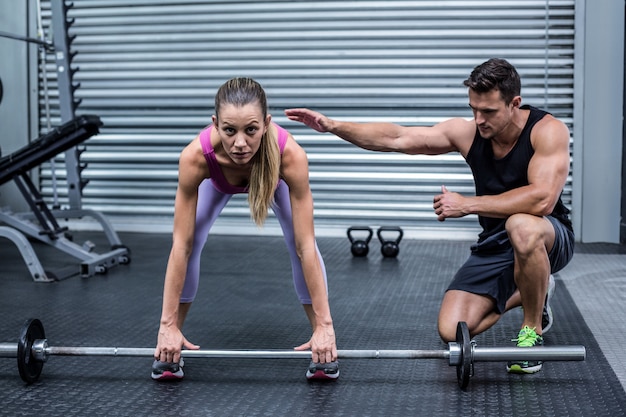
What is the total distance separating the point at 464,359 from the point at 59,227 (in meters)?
2.92

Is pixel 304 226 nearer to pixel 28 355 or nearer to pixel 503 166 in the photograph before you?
pixel 503 166

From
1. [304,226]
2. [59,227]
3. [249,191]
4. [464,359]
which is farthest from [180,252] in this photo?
[59,227]

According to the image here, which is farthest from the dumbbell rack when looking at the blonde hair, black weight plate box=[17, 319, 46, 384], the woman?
the blonde hair

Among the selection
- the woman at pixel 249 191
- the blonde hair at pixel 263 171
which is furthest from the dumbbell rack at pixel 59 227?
the blonde hair at pixel 263 171

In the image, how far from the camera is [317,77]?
6.22 metres

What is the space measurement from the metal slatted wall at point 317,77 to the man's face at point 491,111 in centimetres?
323

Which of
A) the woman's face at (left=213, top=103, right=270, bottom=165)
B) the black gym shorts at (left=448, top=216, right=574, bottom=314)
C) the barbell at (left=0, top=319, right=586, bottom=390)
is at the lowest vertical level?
the barbell at (left=0, top=319, right=586, bottom=390)

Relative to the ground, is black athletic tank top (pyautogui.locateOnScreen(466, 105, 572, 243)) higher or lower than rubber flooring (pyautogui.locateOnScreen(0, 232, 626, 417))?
higher

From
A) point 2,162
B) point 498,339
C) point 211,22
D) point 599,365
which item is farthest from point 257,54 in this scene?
point 599,365

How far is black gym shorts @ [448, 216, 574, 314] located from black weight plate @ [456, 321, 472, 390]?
52 cm

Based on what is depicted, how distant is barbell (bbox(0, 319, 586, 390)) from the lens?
8.12 ft

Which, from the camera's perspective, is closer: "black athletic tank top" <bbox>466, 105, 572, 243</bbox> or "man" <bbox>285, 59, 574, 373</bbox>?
"man" <bbox>285, 59, 574, 373</bbox>

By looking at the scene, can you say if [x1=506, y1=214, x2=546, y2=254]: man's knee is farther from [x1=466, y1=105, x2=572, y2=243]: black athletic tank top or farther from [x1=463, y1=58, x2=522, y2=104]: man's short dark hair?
[x1=463, y1=58, x2=522, y2=104]: man's short dark hair

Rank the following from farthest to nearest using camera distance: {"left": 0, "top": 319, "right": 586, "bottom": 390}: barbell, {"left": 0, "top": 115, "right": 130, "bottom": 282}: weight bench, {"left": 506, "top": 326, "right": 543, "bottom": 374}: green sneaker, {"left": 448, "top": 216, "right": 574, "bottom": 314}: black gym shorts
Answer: {"left": 0, "top": 115, "right": 130, "bottom": 282}: weight bench < {"left": 448, "top": 216, "right": 574, "bottom": 314}: black gym shorts < {"left": 506, "top": 326, "right": 543, "bottom": 374}: green sneaker < {"left": 0, "top": 319, "right": 586, "bottom": 390}: barbell
